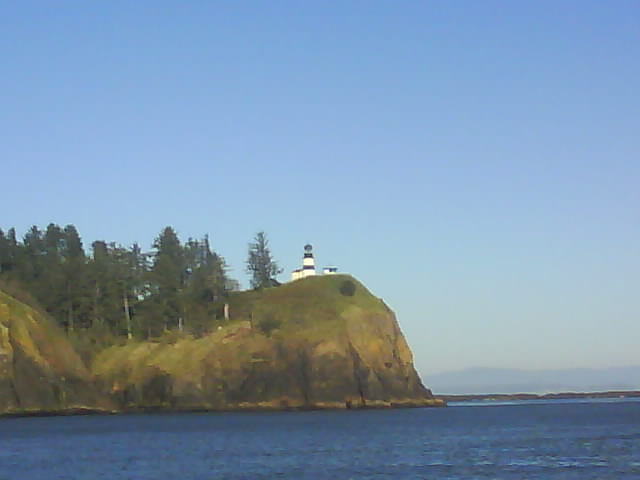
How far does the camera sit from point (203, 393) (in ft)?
387

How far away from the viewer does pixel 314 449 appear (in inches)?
2694

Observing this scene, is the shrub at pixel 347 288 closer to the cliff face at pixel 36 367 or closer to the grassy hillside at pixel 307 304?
the grassy hillside at pixel 307 304

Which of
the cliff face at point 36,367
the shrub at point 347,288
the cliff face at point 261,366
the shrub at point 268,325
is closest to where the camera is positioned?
the cliff face at point 36,367

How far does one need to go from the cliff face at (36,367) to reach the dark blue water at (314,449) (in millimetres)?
5674

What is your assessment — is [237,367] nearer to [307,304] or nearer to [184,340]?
[184,340]

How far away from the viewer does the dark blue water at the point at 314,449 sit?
5431cm

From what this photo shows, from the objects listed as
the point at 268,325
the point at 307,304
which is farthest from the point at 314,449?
the point at 307,304

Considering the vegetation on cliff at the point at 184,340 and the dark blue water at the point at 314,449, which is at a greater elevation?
the vegetation on cliff at the point at 184,340

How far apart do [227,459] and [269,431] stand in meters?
25.5

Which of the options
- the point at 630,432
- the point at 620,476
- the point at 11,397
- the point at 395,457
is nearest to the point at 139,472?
the point at 395,457

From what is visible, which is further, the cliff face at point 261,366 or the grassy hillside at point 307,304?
the grassy hillside at point 307,304

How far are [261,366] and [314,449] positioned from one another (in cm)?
4893

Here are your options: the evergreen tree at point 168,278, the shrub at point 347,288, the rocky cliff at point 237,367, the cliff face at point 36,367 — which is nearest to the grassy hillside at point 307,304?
the shrub at point 347,288

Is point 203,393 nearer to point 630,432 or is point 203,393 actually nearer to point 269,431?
point 269,431
